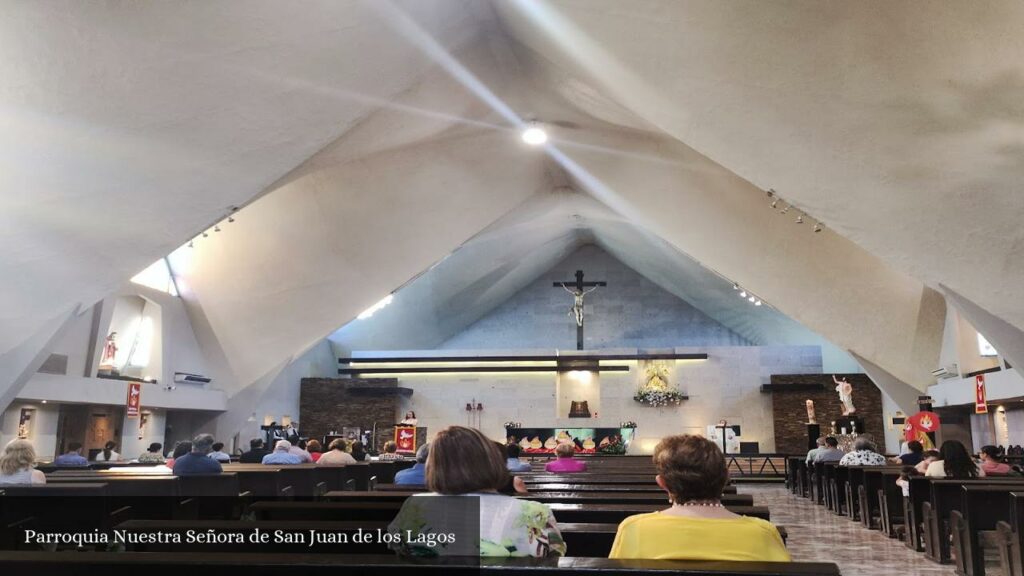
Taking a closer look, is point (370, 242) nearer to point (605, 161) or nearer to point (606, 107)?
point (605, 161)

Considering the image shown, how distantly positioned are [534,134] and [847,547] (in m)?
7.23

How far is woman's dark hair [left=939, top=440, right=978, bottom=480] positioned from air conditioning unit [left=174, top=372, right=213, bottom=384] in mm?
11969

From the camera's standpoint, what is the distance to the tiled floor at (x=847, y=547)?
18.8 ft

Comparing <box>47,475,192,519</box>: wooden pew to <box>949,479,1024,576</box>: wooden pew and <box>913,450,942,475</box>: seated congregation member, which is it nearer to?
<box>949,479,1024,576</box>: wooden pew

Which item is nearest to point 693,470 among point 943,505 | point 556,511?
point 556,511

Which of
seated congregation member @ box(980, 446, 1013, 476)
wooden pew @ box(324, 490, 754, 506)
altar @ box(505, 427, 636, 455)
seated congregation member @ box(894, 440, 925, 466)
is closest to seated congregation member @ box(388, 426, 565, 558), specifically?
wooden pew @ box(324, 490, 754, 506)

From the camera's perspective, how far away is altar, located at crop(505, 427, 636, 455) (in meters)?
18.9

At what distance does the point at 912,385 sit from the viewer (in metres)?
13.7

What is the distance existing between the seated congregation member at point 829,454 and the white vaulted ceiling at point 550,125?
7.63 feet

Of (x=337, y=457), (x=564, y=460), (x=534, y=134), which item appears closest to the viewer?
(x=564, y=460)

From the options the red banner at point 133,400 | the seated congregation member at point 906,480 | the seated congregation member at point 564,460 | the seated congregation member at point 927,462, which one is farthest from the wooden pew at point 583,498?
the red banner at point 133,400

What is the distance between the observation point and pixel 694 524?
2043mm

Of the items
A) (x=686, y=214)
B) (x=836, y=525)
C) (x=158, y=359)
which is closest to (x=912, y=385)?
(x=686, y=214)

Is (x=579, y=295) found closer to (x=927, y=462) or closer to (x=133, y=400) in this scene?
(x=133, y=400)
